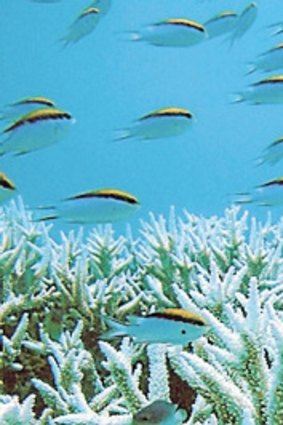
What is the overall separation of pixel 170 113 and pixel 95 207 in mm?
967

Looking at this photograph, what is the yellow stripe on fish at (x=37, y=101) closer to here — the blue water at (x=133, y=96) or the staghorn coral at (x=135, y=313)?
the staghorn coral at (x=135, y=313)

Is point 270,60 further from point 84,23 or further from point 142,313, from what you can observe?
point 142,313

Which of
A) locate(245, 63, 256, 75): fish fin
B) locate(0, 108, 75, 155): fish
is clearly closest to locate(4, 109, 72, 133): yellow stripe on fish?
locate(0, 108, 75, 155): fish

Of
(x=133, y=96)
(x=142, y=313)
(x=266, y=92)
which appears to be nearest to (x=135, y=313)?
(x=142, y=313)

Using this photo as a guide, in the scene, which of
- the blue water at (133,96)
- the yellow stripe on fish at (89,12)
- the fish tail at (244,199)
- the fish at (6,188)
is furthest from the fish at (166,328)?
the blue water at (133,96)

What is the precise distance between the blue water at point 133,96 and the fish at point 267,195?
2294 cm

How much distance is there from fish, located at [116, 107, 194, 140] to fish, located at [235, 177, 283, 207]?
0.58 m

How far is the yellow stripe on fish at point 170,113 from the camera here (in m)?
3.60

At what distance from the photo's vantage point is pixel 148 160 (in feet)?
180

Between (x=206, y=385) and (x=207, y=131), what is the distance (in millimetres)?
51641

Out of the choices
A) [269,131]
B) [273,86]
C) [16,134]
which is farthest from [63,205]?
[269,131]

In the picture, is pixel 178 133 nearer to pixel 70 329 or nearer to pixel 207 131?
pixel 70 329

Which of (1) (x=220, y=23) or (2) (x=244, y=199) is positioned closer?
(2) (x=244, y=199)

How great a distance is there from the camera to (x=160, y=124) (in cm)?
361
